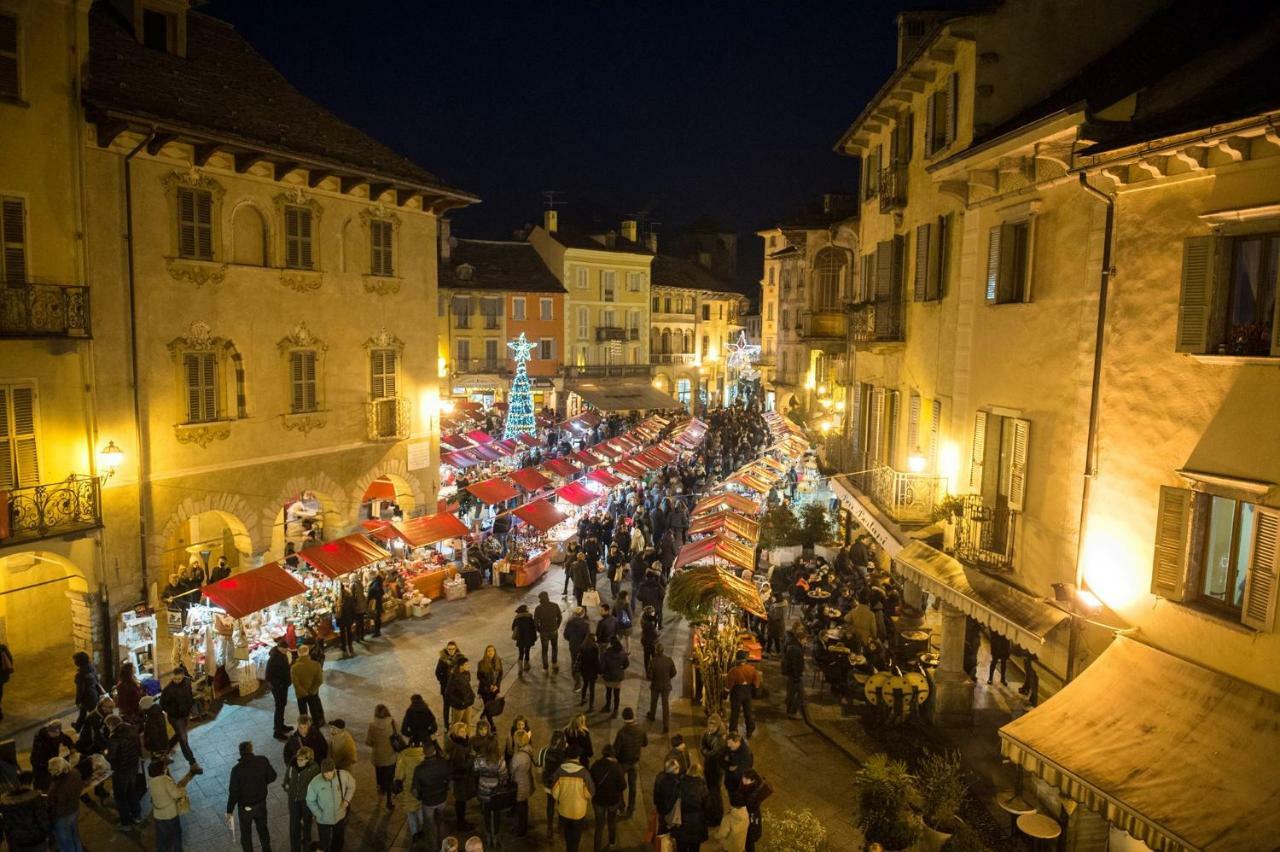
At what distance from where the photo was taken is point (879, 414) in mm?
19484

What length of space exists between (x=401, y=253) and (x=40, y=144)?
9381 mm

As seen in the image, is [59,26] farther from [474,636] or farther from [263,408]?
[474,636]

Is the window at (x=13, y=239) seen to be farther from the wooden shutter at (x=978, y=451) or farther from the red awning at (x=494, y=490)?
the wooden shutter at (x=978, y=451)

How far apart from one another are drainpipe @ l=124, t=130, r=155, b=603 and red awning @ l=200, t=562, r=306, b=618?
1.99 meters

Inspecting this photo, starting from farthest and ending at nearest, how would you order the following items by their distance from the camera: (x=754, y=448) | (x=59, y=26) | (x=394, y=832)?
(x=754, y=448), (x=59, y=26), (x=394, y=832)

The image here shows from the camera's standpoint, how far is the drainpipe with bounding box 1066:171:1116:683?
999cm

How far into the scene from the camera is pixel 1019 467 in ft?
39.4

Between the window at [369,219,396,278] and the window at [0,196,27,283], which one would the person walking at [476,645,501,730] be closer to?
the window at [0,196,27,283]

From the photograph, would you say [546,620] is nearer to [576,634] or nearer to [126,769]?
[576,634]

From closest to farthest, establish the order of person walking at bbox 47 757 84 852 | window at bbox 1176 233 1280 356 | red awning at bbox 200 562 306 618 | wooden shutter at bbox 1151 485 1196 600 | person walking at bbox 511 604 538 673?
window at bbox 1176 233 1280 356 < wooden shutter at bbox 1151 485 1196 600 < person walking at bbox 47 757 84 852 < red awning at bbox 200 562 306 618 < person walking at bbox 511 604 538 673

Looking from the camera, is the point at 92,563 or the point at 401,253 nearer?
the point at 92,563

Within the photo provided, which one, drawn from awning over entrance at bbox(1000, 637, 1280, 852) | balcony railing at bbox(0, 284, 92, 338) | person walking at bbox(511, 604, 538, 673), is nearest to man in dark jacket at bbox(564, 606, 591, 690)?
person walking at bbox(511, 604, 538, 673)

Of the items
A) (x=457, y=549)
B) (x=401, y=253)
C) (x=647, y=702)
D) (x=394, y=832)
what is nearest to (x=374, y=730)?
(x=394, y=832)

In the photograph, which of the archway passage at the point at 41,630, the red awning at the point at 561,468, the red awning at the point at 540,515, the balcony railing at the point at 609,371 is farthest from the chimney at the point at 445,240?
the archway passage at the point at 41,630
